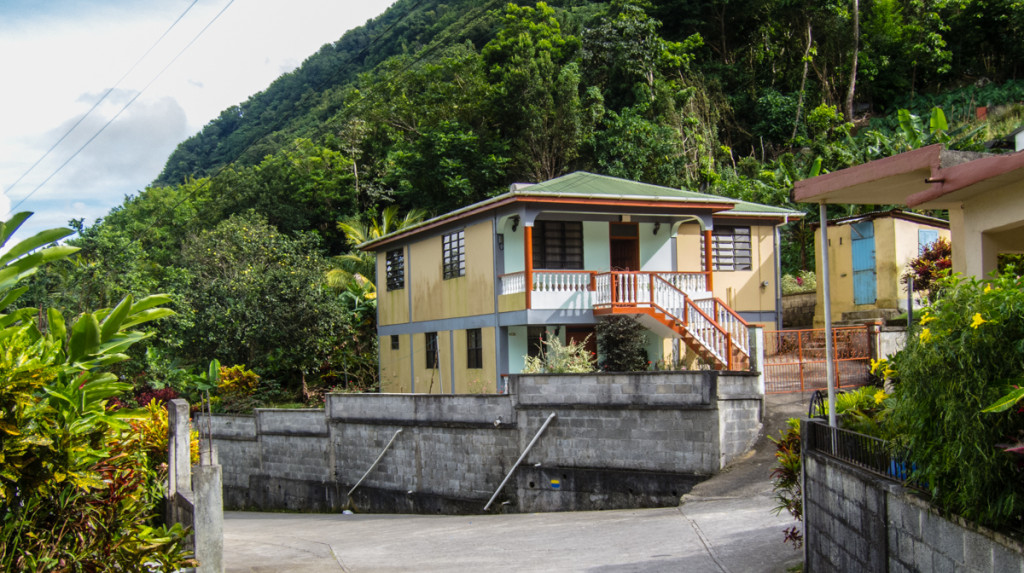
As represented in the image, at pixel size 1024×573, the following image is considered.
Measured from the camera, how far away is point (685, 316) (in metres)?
19.5

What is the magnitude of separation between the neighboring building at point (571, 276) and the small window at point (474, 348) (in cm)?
5

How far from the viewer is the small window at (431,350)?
2509 centimetres

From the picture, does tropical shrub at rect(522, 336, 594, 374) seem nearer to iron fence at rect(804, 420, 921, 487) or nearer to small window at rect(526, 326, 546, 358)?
small window at rect(526, 326, 546, 358)

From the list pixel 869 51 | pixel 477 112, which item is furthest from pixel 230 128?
pixel 869 51

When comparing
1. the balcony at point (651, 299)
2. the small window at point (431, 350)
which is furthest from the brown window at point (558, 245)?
the small window at point (431, 350)

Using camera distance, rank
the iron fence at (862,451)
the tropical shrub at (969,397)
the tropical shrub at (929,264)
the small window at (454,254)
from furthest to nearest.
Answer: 1. the small window at (454,254)
2. the tropical shrub at (929,264)
3. the iron fence at (862,451)
4. the tropical shrub at (969,397)

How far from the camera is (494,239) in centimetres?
2181

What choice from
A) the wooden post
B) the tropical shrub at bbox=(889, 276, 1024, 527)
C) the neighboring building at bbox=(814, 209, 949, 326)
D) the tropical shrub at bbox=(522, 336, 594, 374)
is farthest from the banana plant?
the neighboring building at bbox=(814, 209, 949, 326)

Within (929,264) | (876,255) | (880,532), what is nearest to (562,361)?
(929,264)

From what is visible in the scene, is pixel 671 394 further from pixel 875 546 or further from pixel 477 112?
pixel 477 112

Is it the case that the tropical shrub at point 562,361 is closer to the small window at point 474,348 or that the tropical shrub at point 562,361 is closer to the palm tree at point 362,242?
the small window at point 474,348

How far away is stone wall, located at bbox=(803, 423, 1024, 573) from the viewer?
18.6ft

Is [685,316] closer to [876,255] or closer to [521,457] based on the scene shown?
[521,457]

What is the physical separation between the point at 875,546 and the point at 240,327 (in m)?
23.8
